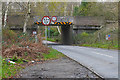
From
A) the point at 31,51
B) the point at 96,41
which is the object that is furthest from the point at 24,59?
the point at 96,41

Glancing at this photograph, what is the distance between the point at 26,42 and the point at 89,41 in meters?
28.3

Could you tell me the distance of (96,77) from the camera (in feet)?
28.0

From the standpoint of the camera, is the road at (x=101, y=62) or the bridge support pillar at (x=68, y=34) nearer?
the road at (x=101, y=62)

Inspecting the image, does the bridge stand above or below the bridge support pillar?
above

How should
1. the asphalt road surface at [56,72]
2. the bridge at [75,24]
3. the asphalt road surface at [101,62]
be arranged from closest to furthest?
the asphalt road surface at [56,72]
the asphalt road surface at [101,62]
the bridge at [75,24]

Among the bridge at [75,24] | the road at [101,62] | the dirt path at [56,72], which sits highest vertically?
the bridge at [75,24]

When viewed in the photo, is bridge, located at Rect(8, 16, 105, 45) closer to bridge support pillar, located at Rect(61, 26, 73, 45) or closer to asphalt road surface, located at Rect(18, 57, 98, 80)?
bridge support pillar, located at Rect(61, 26, 73, 45)

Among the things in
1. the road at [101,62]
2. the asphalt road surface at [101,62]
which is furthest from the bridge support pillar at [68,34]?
the asphalt road surface at [101,62]

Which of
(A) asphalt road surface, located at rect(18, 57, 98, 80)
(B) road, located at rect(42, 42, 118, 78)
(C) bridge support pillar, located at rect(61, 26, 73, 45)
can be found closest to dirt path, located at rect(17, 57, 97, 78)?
(A) asphalt road surface, located at rect(18, 57, 98, 80)

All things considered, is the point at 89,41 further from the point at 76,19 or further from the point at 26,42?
the point at 26,42

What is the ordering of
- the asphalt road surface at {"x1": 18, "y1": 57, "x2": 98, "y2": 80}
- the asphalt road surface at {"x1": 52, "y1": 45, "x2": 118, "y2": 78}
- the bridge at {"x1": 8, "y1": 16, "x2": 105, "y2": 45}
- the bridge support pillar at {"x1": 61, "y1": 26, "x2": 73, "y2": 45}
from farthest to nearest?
1. the bridge support pillar at {"x1": 61, "y1": 26, "x2": 73, "y2": 45}
2. the bridge at {"x1": 8, "y1": 16, "x2": 105, "y2": 45}
3. the asphalt road surface at {"x1": 52, "y1": 45, "x2": 118, "y2": 78}
4. the asphalt road surface at {"x1": 18, "y1": 57, "x2": 98, "y2": 80}

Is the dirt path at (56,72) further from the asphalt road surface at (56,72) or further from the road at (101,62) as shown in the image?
the road at (101,62)

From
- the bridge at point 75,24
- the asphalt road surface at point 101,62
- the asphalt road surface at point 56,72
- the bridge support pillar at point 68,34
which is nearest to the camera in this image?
the asphalt road surface at point 56,72

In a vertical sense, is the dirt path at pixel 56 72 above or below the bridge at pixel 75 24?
below
